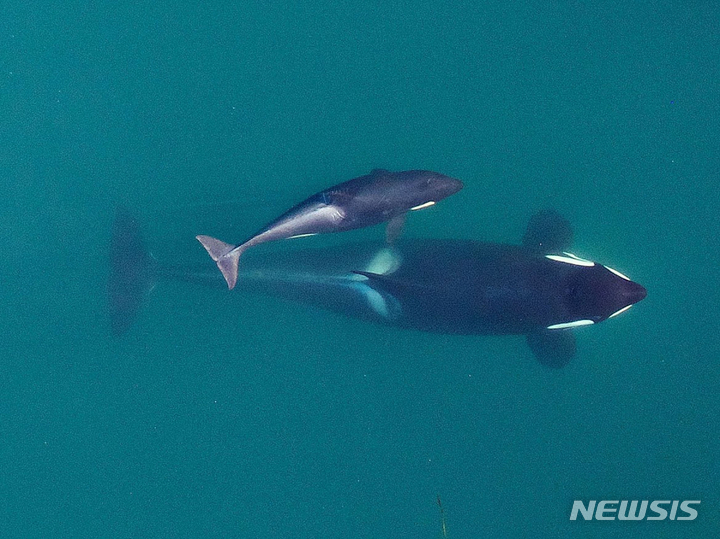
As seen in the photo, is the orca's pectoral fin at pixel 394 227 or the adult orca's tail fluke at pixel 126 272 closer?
the orca's pectoral fin at pixel 394 227

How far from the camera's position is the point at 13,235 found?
580cm

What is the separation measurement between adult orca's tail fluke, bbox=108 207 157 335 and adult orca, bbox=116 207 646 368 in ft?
0.11

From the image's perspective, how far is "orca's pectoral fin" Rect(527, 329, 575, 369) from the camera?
5336mm

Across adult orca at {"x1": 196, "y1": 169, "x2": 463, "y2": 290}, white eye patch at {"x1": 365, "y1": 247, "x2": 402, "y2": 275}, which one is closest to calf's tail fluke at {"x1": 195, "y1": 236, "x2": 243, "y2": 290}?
adult orca at {"x1": 196, "y1": 169, "x2": 463, "y2": 290}

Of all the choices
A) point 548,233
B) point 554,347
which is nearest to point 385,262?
point 548,233

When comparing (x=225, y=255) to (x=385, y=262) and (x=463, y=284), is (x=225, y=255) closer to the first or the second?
(x=385, y=262)

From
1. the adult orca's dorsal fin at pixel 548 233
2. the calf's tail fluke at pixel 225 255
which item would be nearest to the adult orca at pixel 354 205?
the calf's tail fluke at pixel 225 255

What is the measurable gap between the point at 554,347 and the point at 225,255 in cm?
330

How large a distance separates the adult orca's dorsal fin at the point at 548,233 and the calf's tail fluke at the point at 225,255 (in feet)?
9.36

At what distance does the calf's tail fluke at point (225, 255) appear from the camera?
4.21 meters

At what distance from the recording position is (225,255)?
421cm

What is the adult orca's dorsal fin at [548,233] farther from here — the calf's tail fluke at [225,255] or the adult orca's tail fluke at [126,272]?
the adult orca's tail fluke at [126,272]

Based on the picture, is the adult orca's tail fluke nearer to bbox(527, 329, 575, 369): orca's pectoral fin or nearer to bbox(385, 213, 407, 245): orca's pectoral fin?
bbox(385, 213, 407, 245): orca's pectoral fin

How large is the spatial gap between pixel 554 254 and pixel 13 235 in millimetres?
5547
